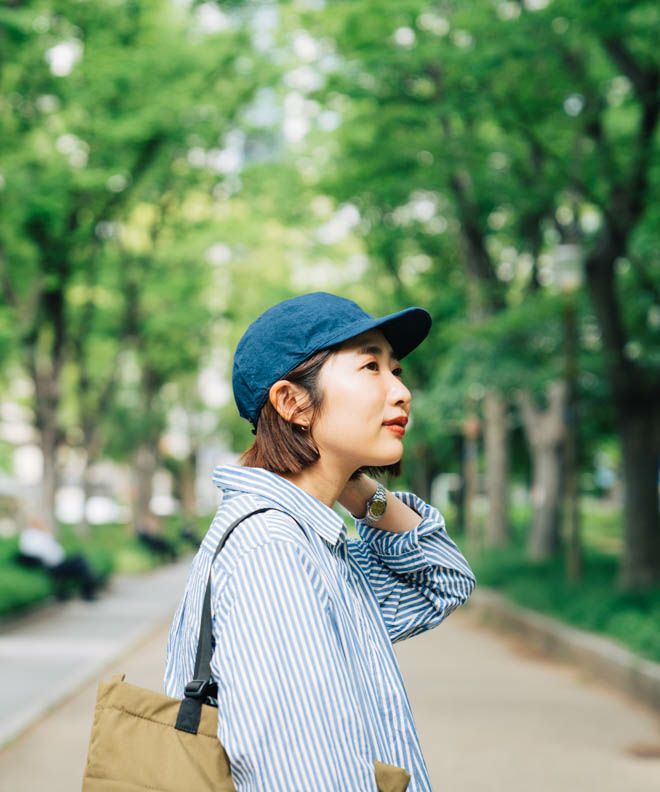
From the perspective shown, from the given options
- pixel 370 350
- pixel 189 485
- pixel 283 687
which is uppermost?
pixel 370 350

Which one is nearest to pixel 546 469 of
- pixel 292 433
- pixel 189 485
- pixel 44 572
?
pixel 44 572

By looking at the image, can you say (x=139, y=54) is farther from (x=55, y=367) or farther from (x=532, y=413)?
(x=532, y=413)

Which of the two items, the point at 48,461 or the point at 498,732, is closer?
the point at 498,732

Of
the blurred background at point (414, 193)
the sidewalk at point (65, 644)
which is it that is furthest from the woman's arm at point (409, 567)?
the blurred background at point (414, 193)

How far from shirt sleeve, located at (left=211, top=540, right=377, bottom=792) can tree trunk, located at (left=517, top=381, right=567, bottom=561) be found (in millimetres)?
22340

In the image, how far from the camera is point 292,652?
1.74 meters

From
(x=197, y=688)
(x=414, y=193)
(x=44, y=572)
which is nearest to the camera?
(x=197, y=688)

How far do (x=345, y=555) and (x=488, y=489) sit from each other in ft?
83.1

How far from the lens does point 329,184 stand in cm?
2053

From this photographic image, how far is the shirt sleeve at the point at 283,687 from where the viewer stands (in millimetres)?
1712

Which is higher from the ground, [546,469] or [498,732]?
[498,732]

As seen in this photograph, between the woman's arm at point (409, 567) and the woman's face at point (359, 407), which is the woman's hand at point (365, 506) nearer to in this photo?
the woman's arm at point (409, 567)

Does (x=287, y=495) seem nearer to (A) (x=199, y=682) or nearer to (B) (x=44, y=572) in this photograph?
(A) (x=199, y=682)

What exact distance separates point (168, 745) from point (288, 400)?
1.93 feet
